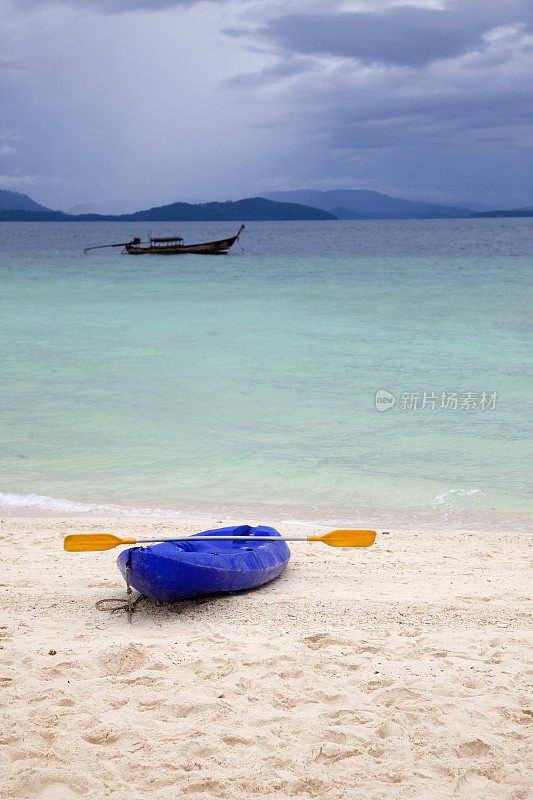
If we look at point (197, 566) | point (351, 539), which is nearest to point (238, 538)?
point (197, 566)

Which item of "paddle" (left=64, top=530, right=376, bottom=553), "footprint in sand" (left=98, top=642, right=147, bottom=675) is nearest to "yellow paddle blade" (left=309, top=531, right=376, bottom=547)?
"paddle" (left=64, top=530, right=376, bottom=553)

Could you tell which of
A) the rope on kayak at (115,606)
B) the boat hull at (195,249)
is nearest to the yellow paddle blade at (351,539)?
the rope on kayak at (115,606)

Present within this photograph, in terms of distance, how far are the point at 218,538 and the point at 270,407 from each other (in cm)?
738

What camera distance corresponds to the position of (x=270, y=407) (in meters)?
12.9

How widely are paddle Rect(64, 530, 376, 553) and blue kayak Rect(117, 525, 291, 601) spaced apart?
6 cm

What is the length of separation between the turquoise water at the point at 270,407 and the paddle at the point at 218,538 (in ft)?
7.09

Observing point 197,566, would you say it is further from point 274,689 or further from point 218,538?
point 274,689

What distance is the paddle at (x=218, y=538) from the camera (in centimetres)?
514

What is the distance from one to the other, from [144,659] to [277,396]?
31.9 feet

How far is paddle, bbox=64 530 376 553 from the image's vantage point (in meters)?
5.14

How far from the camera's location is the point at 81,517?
775 cm

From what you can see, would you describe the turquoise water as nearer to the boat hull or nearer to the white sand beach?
the white sand beach

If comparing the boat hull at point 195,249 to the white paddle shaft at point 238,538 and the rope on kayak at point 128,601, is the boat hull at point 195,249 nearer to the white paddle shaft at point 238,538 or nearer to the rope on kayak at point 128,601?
the white paddle shaft at point 238,538

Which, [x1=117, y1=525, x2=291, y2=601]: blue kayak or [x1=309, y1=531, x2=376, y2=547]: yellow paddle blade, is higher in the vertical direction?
[x1=309, y1=531, x2=376, y2=547]: yellow paddle blade
